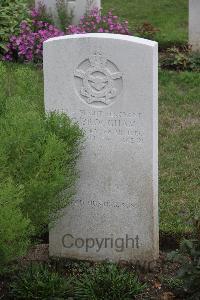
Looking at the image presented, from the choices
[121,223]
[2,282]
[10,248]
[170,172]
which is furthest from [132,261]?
[170,172]

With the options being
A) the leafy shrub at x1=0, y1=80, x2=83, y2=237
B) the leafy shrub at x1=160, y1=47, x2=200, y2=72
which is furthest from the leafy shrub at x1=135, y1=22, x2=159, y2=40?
the leafy shrub at x1=0, y1=80, x2=83, y2=237

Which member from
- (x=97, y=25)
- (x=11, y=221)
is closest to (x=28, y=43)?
(x=97, y=25)

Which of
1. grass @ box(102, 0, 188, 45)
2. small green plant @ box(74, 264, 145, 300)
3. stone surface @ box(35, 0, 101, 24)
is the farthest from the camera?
grass @ box(102, 0, 188, 45)

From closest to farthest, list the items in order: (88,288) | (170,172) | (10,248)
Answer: (10,248)
(88,288)
(170,172)

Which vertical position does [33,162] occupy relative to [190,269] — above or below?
above

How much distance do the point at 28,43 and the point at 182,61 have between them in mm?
2177

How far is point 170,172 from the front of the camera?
752cm

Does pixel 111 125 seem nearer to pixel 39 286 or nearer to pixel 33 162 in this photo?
pixel 33 162

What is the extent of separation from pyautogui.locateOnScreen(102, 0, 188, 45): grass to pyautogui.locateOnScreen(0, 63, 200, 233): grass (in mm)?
2973

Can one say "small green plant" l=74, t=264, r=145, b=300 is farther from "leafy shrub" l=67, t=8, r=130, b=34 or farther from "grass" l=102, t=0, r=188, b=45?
"grass" l=102, t=0, r=188, b=45

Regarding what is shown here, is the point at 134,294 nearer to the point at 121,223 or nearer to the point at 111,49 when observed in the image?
the point at 121,223

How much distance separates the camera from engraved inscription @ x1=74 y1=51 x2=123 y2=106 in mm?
5395

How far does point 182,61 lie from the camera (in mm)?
11141

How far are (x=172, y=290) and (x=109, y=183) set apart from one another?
2.78 feet
